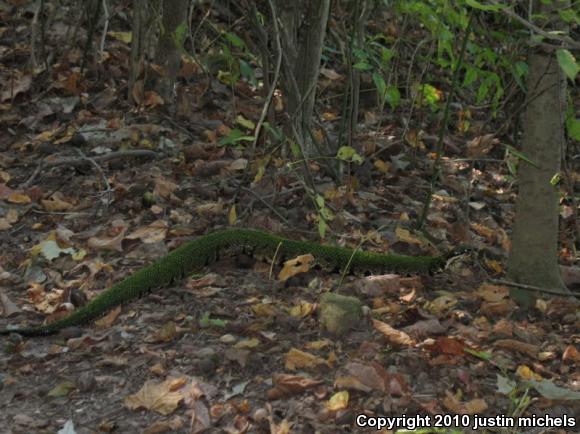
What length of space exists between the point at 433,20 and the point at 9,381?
2.94 meters

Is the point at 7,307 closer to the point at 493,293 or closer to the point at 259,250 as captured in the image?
the point at 259,250

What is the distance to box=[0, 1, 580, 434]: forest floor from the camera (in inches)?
123

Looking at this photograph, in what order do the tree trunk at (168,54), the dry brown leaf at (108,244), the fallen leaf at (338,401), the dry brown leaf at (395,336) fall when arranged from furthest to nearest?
the tree trunk at (168,54) < the dry brown leaf at (108,244) < the dry brown leaf at (395,336) < the fallen leaf at (338,401)

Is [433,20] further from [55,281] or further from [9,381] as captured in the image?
[9,381]

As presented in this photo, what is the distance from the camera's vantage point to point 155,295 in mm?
4027

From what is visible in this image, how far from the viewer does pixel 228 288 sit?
4.12 m

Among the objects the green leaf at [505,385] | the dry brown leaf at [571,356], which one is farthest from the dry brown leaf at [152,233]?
the dry brown leaf at [571,356]

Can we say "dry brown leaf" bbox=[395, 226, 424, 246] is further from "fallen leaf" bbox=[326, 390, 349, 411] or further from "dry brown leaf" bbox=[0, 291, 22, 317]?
"dry brown leaf" bbox=[0, 291, 22, 317]

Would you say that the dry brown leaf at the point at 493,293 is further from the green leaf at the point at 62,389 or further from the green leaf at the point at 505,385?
the green leaf at the point at 62,389

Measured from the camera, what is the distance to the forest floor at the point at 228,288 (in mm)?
3119

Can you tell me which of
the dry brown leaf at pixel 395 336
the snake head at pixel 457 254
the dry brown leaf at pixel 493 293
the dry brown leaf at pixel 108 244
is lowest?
the dry brown leaf at pixel 108 244

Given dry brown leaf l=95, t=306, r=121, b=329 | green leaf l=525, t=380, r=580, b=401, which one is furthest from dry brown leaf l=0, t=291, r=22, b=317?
green leaf l=525, t=380, r=580, b=401

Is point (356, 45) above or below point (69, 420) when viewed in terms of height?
above

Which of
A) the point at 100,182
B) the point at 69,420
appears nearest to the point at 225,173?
the point at 100,182
